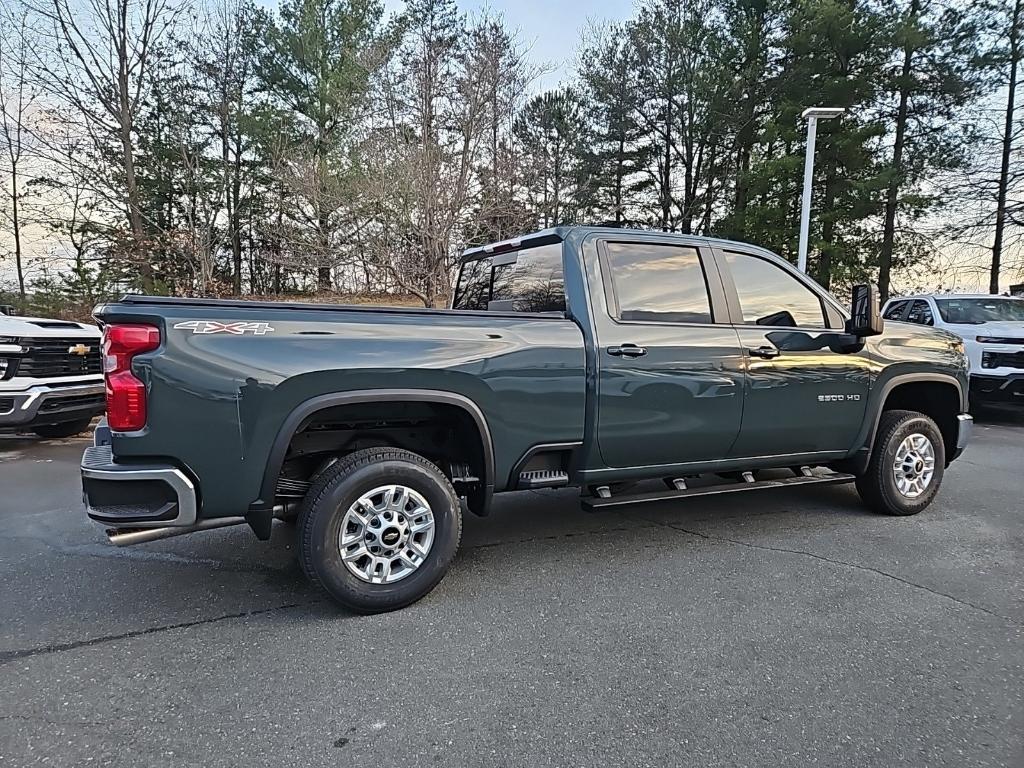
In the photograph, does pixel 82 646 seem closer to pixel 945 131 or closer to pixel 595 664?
pixel 595 664

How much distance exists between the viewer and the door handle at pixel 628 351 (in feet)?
12.3

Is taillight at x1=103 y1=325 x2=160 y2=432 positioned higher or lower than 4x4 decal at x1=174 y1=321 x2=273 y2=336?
lower

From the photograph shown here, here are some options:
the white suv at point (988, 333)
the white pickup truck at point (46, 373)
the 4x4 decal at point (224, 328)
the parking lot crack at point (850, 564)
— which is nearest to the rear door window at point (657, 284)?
the parking lot crack at point (850, 564)

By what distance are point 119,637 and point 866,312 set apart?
15.0 feet

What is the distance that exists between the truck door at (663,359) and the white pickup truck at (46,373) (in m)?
5.83

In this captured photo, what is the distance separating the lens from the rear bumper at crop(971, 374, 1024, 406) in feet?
31.2

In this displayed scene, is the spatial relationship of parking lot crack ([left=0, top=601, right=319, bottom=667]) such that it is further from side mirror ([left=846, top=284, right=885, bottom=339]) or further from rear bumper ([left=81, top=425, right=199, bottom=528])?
side mirror ([left=846, top=284, right=885, bottom=339])

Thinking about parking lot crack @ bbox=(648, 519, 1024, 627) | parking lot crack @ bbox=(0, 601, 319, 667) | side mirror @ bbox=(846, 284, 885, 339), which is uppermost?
side mirror @ bbox=(846, 284, 885, 339)

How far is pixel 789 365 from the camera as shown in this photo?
4305 mm

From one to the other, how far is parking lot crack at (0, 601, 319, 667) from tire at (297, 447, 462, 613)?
372 millimetres

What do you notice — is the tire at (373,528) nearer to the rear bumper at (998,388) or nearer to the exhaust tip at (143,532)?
the exhaust tip at (143,532)

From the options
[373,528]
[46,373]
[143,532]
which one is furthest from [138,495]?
[46,373]

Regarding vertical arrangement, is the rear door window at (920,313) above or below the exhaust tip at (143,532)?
above

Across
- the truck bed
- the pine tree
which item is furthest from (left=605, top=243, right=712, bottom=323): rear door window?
the pine tree
